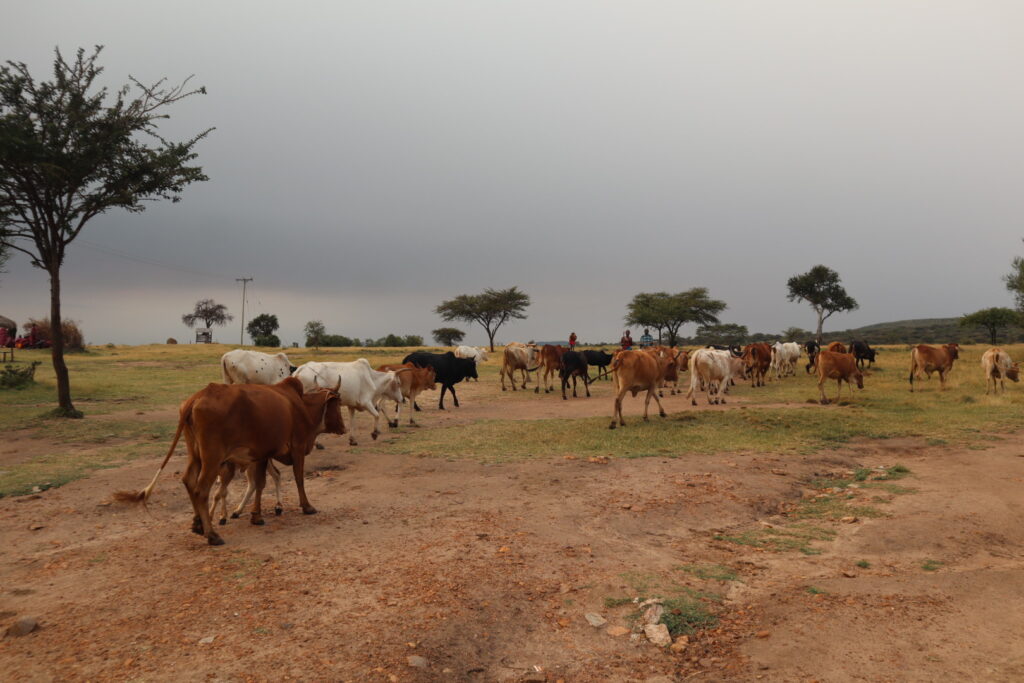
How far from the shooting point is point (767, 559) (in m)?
5.66

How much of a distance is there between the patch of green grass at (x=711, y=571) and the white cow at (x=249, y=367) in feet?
33.4

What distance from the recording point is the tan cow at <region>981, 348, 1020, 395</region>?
62.1ft

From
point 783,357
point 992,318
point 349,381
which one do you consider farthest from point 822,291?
point 349,381

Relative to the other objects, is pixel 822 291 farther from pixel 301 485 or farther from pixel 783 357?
pixel 301 485

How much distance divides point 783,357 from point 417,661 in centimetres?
2793

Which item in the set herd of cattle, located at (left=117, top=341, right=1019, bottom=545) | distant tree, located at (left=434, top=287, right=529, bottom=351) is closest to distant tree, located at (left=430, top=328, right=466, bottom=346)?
distant tree, located at (left=434, top=287, right=529, bottom=351)

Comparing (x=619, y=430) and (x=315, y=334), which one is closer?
(x=619, y=430)

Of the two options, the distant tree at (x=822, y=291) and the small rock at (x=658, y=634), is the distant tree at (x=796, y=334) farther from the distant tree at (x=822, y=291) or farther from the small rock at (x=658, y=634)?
the small rock at (x=658, y=634)

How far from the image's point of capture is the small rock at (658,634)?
4246mm

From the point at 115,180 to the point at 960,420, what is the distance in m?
22.6

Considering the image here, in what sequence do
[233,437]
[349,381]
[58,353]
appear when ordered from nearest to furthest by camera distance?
[233,437] < [349,381] < [58,353]

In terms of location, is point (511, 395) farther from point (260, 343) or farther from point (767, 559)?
point (260, 343)

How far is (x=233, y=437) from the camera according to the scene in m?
5.97

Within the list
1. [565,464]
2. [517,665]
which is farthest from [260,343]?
[517,665]
